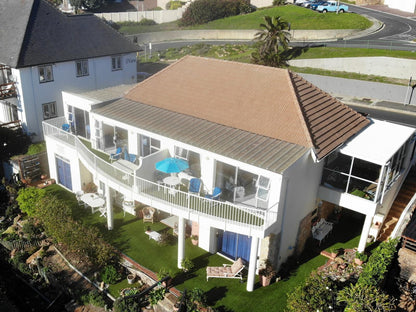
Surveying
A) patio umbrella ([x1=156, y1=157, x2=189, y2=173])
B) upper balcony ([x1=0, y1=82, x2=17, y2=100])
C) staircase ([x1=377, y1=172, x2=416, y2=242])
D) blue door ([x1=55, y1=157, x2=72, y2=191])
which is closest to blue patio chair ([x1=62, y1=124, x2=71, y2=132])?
blue door ([x1=55, y1=157, x2=72, y2=191])

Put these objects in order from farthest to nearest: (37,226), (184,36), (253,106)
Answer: (184,36) → (37,226) → (253,106)

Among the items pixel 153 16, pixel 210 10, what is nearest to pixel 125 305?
pixel 210 10

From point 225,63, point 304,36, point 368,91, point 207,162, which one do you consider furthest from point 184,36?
point 207,162

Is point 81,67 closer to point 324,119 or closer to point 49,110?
point 49,110

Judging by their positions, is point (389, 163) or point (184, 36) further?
point (184, 36)

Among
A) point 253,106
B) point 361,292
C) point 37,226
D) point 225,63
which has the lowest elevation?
point 37,226

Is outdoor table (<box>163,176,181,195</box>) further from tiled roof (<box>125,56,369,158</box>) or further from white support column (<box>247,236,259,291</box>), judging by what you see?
white support column (<box>247,236,259,291</box>)

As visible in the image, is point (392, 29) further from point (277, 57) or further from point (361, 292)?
point (361, 292)
